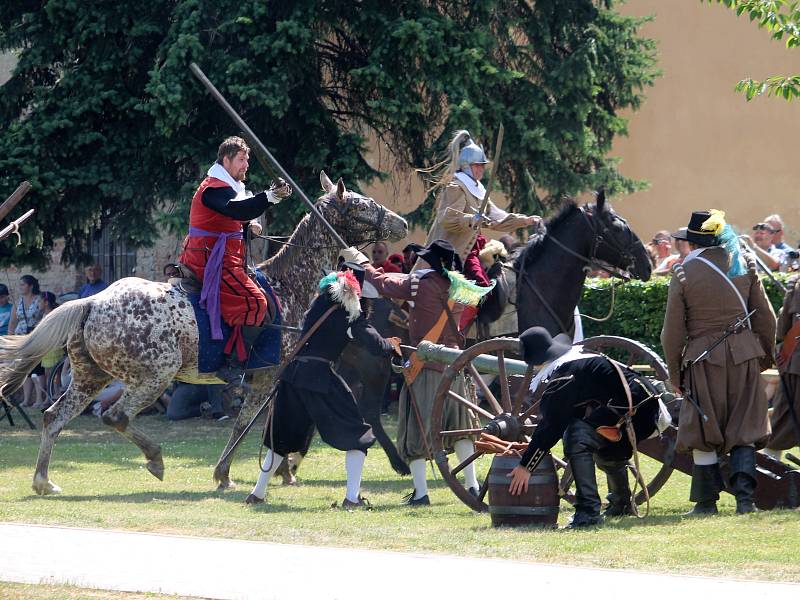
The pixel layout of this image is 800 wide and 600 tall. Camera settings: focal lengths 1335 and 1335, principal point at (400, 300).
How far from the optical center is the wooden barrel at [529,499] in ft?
26.3

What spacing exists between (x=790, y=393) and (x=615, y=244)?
7.40 feet

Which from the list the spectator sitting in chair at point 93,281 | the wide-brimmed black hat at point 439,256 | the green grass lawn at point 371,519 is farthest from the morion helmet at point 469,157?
the spectator sitting in chair at point 93,281

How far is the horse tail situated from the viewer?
1072 centimetres

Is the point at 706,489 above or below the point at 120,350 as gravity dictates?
below

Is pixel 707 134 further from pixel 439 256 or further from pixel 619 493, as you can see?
pixel 619 493

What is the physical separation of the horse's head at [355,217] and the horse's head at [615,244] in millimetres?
1682

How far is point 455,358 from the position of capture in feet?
29.8

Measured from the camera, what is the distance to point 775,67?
76.7ft

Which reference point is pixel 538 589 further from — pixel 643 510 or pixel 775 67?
pixel 775 67

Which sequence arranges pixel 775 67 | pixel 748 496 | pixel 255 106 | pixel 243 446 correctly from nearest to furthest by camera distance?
pixel 748 496 < pixel 243 446 < pixel 255 106 < pixel 775 67

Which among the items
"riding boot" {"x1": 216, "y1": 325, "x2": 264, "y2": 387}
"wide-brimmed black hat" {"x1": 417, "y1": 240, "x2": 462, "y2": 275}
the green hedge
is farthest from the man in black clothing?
the green hedge

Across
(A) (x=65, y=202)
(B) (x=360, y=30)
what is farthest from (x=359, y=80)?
(A) (x=65, y=202)

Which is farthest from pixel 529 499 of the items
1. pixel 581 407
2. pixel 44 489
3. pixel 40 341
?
pixel 40 341

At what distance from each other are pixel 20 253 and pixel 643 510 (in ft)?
37.1
